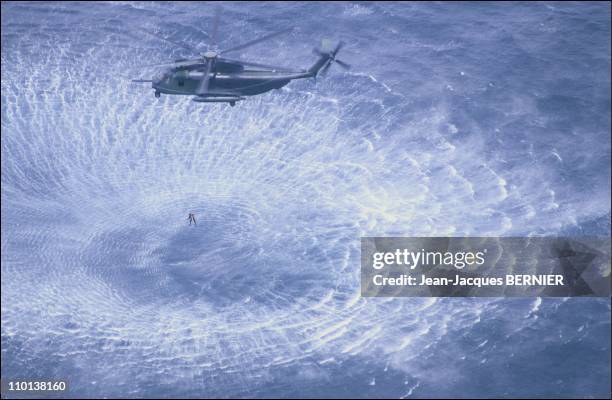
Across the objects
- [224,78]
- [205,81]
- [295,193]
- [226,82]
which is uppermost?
[224,78]

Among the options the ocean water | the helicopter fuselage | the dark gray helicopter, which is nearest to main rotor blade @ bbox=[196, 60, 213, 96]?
the dark gray helicopter

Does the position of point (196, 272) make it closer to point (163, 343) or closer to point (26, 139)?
point (163, 343)

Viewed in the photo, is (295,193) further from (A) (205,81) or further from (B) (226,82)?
(A) (205,81)

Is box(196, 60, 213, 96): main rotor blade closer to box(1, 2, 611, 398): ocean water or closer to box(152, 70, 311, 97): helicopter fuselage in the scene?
box(152, 70, 311, 97): helicopter fuselage

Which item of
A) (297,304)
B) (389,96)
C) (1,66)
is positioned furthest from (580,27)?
(1,66)

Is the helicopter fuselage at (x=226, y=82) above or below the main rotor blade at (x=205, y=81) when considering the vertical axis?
above

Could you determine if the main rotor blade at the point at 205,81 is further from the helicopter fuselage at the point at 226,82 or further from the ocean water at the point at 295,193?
the ocean water at the point at 295,193

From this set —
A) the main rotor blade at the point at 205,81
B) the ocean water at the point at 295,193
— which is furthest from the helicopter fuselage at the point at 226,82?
the ocean water at the point at 295,193

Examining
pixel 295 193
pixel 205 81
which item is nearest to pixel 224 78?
pixel 205 81
